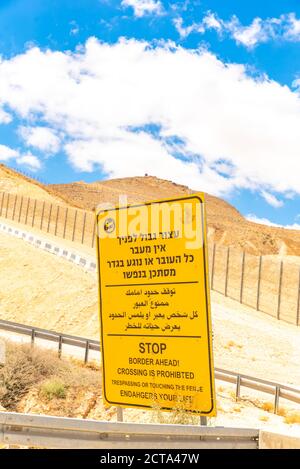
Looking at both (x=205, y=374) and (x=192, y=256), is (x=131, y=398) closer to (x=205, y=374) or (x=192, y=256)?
(x=205, y=374)

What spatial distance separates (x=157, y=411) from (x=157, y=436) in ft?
7.56

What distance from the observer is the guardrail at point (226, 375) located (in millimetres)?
20172

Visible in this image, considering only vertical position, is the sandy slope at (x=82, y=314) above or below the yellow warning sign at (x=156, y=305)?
above

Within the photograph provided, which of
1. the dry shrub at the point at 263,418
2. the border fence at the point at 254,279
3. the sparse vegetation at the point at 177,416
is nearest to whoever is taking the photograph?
the sparse vegetation at the point at 177,416

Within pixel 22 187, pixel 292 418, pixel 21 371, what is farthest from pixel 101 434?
pixel 22 187

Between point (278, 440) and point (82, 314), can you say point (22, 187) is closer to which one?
point (82, 314)

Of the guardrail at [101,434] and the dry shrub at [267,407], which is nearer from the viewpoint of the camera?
the guardrail at [101,434]

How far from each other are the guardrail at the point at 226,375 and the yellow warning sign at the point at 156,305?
34.2 ft

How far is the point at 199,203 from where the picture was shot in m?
9.88

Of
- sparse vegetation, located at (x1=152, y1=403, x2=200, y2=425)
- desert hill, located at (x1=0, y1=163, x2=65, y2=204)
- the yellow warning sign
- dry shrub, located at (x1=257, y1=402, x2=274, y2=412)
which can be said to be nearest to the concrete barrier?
the yellow warning sign

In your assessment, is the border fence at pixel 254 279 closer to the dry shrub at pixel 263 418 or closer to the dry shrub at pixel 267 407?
the dry shrub at pixel 267 407

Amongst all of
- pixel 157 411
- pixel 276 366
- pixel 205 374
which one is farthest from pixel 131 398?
pixel 276 366

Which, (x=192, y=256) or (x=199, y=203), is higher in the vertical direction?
(x=199, y=203)

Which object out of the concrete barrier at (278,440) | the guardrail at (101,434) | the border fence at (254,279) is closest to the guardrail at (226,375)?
the concrete barrier at (278,440)
